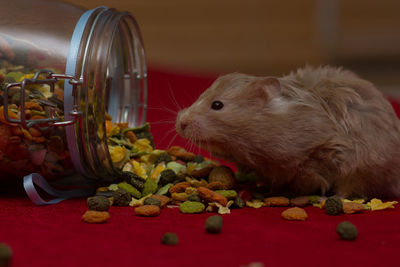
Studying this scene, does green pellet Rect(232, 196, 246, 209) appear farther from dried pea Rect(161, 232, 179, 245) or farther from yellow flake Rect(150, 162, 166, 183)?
dried pea Rect(161, 232, 179, 245)

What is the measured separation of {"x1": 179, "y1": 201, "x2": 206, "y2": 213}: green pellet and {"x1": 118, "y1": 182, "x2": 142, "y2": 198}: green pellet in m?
0.22

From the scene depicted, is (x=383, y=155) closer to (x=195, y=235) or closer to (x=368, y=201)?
(x=368, y=201)

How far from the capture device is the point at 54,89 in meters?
1.74

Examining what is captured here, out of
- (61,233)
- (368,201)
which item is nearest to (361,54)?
(368,201)

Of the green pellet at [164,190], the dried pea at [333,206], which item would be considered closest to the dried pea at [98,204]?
the green pellet at [164,190]

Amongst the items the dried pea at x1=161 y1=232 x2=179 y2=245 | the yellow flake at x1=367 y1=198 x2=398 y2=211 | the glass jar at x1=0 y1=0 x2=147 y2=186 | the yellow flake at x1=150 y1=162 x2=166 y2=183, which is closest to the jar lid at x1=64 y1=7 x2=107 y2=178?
the glass jar at x1=0 y1=0 x2=147 y2=186

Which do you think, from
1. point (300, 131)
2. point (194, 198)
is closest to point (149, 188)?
point (194, 198)

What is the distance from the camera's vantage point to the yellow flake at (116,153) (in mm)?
1920

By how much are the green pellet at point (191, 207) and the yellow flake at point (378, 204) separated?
57 centimetres

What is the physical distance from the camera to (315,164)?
69.1 inches

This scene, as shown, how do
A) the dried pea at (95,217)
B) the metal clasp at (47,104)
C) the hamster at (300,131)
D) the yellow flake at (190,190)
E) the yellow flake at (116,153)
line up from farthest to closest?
1. the yellow flake at (116,153)
2. the yellow flake at (190,190)
3. the hamster at (300,131)
4. the metal clasp at (47,104)
5. the dried pea at (95,217)

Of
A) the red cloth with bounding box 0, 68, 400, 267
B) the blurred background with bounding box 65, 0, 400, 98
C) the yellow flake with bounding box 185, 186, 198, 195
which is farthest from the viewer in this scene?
the blurred background with bounding box 65, 0, 400, 98

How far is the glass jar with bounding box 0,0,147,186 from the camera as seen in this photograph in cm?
169

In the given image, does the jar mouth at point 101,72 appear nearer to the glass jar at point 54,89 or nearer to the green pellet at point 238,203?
the glass jar at point 54,89
